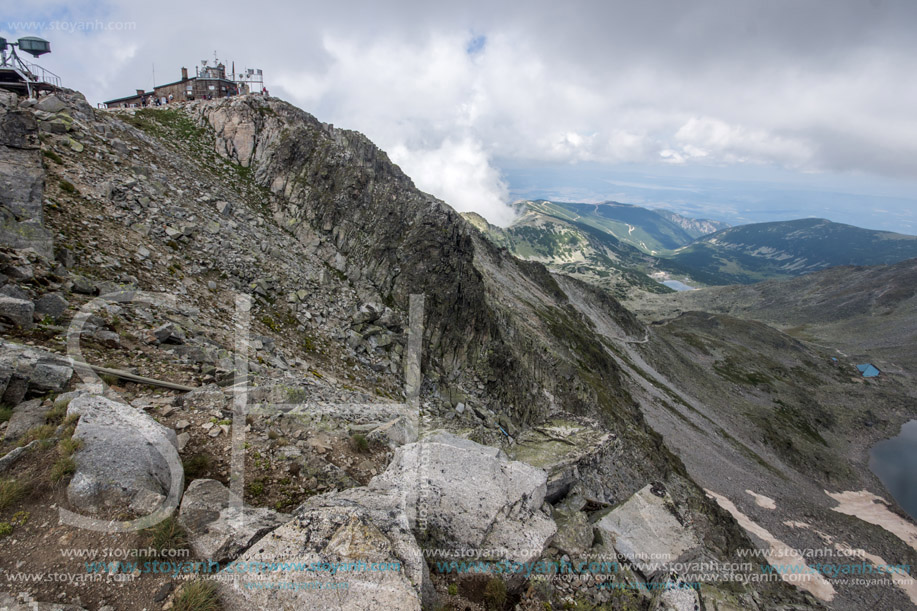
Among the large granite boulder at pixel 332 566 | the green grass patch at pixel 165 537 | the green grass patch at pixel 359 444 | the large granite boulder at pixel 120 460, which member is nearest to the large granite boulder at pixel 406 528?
the large granite boulder at pixel 332 566

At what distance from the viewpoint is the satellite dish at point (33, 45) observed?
101ft

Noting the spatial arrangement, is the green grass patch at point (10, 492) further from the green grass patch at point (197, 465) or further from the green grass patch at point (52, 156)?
the green grass patch at point (52, 156)

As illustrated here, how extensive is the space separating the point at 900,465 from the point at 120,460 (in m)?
143

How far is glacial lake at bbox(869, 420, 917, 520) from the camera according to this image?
3088 inches

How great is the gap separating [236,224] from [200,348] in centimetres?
1543

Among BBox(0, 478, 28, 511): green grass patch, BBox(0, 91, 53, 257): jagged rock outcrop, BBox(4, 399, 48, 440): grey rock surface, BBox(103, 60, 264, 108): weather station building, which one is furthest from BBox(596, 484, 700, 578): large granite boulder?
BBox(103, 60, 264, 108): weather station building

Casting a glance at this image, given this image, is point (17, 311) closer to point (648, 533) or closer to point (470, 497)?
point (470, 497)

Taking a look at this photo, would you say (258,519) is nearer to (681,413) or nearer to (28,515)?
(28,515)

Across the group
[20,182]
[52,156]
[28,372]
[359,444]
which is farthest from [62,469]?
[52,156]

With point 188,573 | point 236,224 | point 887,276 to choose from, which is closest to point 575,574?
point 188,573

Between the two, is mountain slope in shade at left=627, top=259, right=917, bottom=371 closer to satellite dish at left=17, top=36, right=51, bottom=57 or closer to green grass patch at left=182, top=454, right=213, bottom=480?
green grass patch at left=182, top=454, right=213, bottom=480

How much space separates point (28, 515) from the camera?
6.66 m

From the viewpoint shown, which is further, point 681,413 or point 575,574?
point 681,413

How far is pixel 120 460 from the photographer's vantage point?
7930 millimetres
